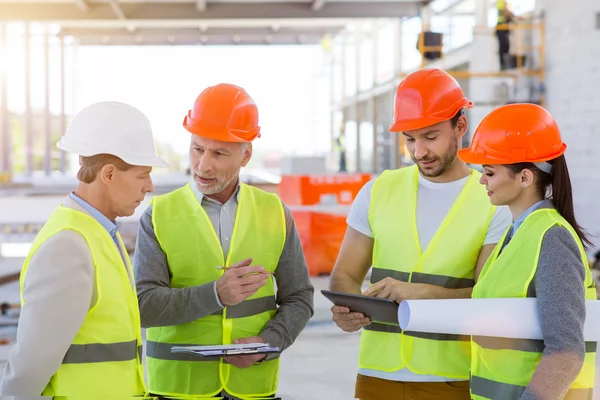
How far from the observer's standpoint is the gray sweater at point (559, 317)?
1.99m

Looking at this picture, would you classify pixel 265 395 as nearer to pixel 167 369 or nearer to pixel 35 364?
pixel 167 369

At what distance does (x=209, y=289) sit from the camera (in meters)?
2.75

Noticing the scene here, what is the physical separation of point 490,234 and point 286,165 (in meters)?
17.6

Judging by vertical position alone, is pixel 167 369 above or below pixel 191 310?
below

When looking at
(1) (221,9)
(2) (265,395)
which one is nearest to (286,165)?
(1) (221,9)

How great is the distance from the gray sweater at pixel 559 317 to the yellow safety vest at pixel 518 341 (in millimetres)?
48

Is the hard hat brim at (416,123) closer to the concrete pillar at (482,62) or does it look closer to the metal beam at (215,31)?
the concrete pillar at (482,62)

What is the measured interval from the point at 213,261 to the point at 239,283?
0.84 ft

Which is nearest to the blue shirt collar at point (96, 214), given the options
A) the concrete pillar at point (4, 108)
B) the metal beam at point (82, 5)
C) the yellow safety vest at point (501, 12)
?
the yellow safety vest at point (501, 12)

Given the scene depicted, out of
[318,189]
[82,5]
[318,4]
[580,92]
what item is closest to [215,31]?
[82,5]

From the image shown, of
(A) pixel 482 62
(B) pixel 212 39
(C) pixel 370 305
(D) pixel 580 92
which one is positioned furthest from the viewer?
(B) pixel 212 39

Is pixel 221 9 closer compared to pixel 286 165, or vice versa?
pixel 286 165

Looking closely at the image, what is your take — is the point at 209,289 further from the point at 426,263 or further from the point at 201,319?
the point at 426,263

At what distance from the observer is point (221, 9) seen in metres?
23.9
